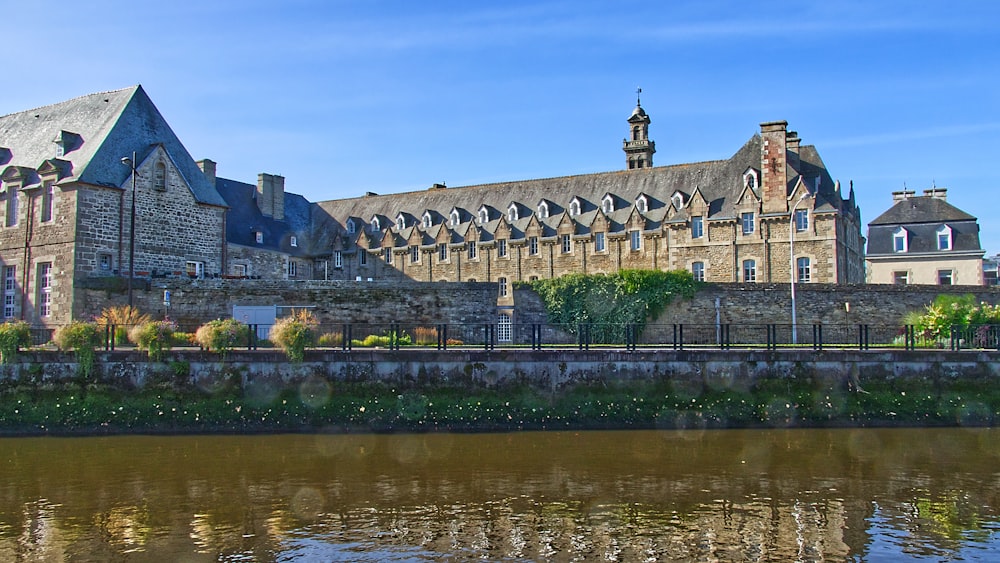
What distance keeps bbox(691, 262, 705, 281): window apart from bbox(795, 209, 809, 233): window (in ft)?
17.4

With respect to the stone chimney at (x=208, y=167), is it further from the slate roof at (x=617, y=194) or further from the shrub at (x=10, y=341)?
the shrub at (x=10, y=341)

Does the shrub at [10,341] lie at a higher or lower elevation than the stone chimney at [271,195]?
lower

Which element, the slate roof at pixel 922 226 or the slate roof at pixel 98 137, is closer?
the slate roof at pixel 98 137

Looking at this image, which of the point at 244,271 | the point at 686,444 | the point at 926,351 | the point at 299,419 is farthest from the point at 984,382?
the point at 244,271

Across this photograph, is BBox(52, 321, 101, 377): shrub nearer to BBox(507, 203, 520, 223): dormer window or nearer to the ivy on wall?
the ivy on wall

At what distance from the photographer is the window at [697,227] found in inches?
1721

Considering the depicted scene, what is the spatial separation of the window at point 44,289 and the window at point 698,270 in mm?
31039

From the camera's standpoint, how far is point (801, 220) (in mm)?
40938

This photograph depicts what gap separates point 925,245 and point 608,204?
1934 centimetres

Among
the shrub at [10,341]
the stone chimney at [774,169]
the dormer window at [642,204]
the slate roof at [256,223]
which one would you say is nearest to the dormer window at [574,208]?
the dormer window at [642,204]

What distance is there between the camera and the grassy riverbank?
19719 mm

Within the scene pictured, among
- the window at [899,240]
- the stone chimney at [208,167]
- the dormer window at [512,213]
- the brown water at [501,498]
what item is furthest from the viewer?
the dormer window at [512,213]

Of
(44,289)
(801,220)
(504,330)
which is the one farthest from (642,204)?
(44,289)

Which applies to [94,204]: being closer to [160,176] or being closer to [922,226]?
[160,176]
